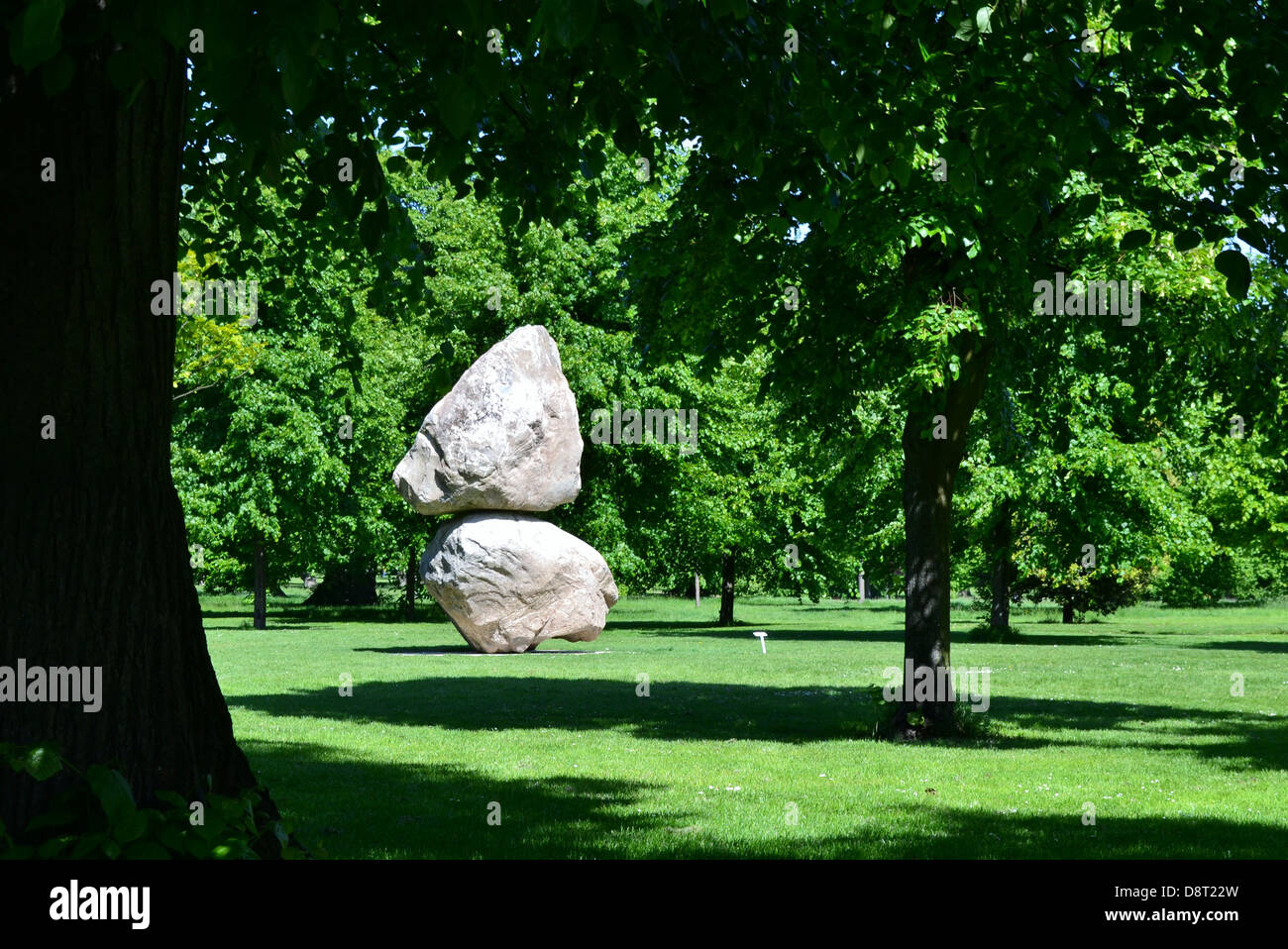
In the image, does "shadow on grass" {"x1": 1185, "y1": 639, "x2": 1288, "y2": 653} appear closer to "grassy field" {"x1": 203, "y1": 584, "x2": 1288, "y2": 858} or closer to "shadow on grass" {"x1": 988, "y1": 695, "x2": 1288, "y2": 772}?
"grassy field" {"x1": 203, "y1": 584, "x2": 1288, "y2": 858}

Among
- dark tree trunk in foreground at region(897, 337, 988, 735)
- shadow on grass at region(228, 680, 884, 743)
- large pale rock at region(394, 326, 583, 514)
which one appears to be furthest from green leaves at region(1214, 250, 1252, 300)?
large pale rock at region(394, 326, 583, 514)

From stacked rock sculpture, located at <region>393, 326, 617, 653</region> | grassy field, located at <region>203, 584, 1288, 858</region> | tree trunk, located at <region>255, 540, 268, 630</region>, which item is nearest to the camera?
grassy field, located at <region>203, 584, 1288, 858</region>

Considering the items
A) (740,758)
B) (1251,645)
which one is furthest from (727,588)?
(740,758)

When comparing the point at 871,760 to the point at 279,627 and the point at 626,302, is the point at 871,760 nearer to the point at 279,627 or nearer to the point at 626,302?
the point at 626,302

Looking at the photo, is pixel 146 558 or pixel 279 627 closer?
pixel 146 558

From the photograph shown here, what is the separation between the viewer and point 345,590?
5491 centimetres

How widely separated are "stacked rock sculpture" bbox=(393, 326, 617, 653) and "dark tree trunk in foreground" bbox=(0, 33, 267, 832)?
753 inches

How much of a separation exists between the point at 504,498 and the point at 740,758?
1355cm

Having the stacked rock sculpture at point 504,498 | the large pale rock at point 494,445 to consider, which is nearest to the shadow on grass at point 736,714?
the stacked rock sculpture at point 504,498

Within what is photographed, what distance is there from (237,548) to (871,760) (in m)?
32.1

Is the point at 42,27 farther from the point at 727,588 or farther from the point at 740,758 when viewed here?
the point at 727,588

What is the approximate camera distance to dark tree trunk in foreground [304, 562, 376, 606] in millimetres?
54375
